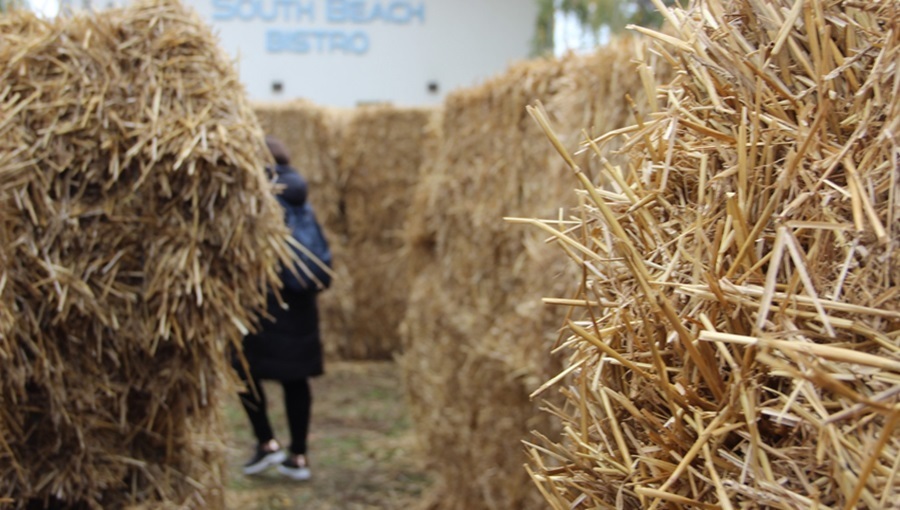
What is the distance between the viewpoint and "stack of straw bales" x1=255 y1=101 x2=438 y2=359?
981cm

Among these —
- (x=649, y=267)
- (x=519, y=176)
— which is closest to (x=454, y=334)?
(x=519, y=176)

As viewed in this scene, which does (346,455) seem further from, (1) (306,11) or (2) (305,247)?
(1) (306,11)

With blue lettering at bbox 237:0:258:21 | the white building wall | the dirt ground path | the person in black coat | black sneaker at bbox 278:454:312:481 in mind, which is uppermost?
blue lettering at bbox 237:0:258:21

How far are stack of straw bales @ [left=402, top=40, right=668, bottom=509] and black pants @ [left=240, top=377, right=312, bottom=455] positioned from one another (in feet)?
2.46

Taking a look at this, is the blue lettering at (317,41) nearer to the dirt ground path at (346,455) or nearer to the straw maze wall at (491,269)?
the dirt ground path at (346,455)

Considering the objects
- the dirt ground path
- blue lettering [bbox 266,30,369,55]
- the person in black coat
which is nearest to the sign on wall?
blue lettering [bbox 266,30,369,55]

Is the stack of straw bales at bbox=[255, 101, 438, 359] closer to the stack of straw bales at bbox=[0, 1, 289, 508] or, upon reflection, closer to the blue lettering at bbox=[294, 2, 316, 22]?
the stack of straw bales at bbox=[0, 1, 289, 508]

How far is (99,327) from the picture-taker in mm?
2908

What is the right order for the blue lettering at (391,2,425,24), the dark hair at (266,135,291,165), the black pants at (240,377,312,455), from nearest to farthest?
1. the dark hair at (266,135,291,165)
2. the black pants at (240,377,312,455)
3. the blue lettering at (391,2,425,24)

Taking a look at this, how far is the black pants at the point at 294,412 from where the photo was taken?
5.80 metres

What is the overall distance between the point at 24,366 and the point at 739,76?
232cm

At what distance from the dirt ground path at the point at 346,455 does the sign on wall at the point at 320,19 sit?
16416 mm

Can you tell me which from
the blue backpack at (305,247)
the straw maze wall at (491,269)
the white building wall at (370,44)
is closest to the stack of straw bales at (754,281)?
the straw maze wall at (491,269)

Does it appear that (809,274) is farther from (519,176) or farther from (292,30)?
(292,30)
